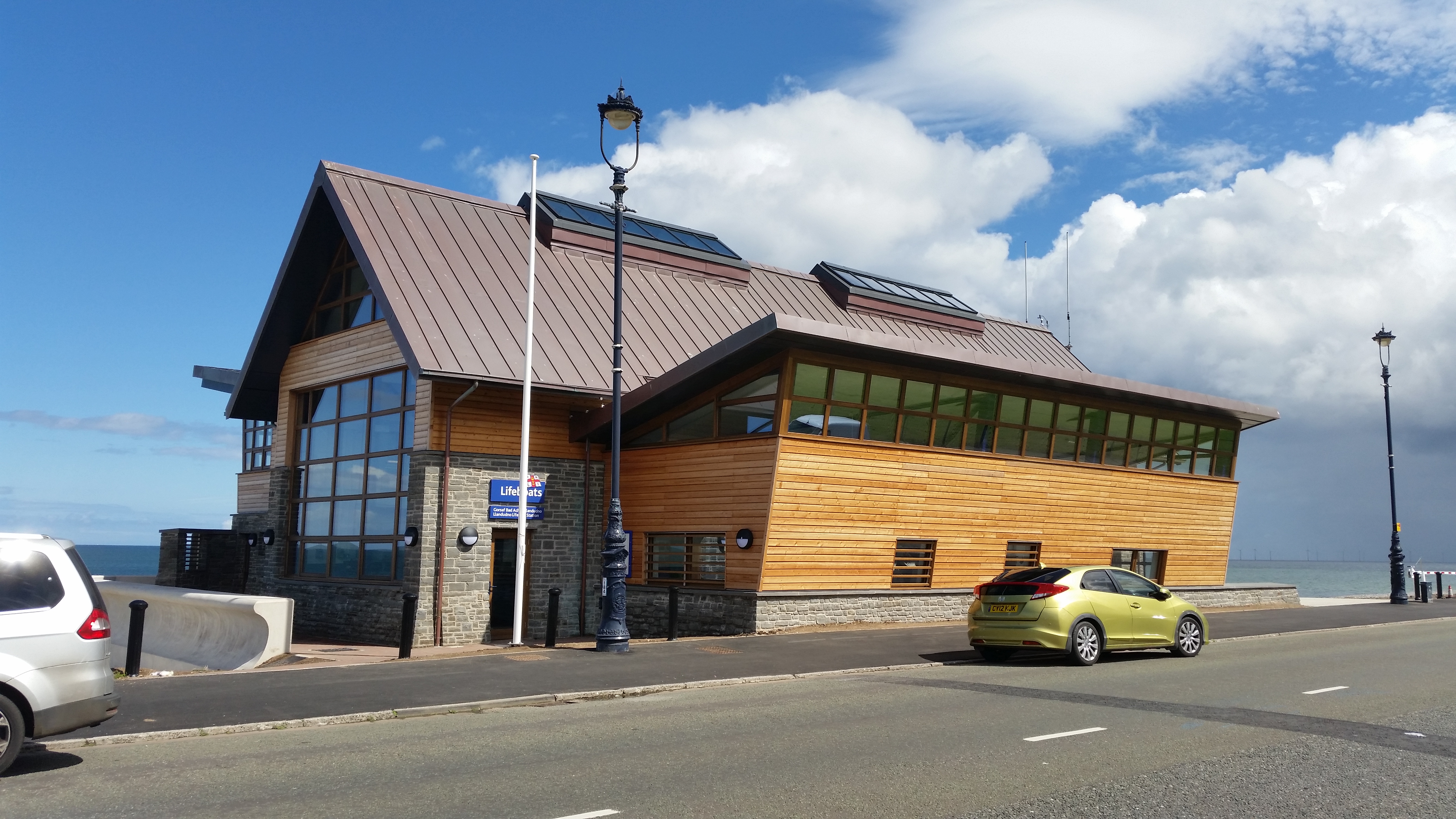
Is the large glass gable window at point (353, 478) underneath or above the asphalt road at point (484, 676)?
above

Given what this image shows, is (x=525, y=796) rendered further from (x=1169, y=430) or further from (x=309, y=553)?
(x=1169, y=430)

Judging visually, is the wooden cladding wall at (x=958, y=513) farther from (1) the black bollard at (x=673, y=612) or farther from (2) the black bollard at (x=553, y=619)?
(2) the black bollard at (x=553, y=619)

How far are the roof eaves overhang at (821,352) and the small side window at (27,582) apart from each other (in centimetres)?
1139

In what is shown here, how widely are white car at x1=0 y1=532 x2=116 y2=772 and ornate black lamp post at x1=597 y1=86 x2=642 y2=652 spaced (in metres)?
8.26

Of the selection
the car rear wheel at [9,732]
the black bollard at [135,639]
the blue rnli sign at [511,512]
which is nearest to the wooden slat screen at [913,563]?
the blue rnli sign at [511,512]

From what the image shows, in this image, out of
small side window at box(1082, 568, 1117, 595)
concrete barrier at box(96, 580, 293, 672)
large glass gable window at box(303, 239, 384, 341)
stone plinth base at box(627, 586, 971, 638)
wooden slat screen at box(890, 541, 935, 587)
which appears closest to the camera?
small side window at box(1082, 568, 1117, 595)

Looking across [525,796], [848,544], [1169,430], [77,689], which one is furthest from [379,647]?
[1169,430]

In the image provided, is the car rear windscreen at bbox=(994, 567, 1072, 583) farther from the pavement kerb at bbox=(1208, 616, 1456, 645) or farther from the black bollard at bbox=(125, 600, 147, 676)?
the black bollard at bbox=(125, 600, 147, 676)

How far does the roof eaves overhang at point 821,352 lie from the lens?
18.3 meters

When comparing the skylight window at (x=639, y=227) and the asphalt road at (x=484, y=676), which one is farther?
the skylight window at (x=639, y=227)

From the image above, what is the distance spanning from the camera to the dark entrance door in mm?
21125

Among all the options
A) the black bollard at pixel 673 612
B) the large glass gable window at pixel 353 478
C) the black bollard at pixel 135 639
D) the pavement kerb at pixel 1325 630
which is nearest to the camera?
the black bollard at pixel 135 639

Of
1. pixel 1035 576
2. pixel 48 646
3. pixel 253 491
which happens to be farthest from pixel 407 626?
pixel 253 491

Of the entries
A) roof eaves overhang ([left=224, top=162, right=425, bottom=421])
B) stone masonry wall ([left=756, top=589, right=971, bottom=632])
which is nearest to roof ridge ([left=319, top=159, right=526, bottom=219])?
roof eaves overhang ([left=224, top=162, right=425, bottom=421])
